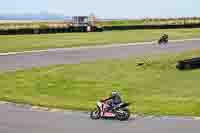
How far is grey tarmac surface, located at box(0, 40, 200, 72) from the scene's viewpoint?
3947 centimetres

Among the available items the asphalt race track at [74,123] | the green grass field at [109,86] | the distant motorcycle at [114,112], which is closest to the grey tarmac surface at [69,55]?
the green grass field at [109,86]

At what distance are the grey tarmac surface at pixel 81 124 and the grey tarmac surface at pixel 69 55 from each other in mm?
16708

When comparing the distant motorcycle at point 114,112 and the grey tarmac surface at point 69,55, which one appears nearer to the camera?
the distant motorcycle at point 114,112

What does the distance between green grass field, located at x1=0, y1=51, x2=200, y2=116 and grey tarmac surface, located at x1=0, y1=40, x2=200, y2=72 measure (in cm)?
414

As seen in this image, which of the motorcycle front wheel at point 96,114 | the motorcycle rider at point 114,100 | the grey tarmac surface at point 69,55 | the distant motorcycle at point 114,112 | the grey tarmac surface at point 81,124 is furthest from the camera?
the grey tarmac surface at point 69,55

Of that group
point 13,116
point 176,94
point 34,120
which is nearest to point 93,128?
point 34,120

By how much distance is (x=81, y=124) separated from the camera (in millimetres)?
18422

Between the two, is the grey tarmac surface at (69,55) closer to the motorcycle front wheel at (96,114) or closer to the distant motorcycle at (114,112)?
the motorcycle front wheel at (96,114)

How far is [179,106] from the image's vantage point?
21109mm

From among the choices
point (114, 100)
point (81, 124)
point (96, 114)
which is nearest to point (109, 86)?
point (96, 114)

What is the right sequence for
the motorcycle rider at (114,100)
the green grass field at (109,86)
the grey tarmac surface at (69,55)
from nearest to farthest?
the motorcycle rider at (114,100) → the green grass field at (109,86) → the grey tarmac surface at (69,55)

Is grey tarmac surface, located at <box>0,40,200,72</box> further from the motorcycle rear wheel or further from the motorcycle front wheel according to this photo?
the motorcycle rear wheel

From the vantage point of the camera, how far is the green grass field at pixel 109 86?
869 inches

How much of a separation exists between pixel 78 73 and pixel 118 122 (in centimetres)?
1352
